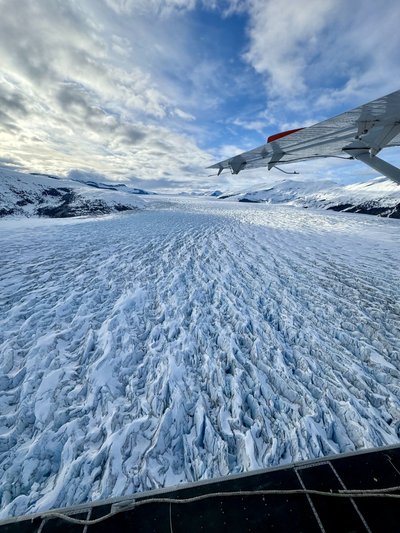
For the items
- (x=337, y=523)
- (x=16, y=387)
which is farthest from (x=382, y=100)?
(x=16, y=387)

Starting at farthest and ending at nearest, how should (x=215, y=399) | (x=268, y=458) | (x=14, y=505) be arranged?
(x=215, y=399) < (x=268, y=458) < (x=14, y=505)

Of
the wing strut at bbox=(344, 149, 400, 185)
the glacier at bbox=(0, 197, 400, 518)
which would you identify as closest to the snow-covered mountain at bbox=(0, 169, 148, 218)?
the glacier at bbox=(0, 197, 400, 518)

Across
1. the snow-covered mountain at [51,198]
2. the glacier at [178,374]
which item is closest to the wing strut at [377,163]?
the glacier at [178,374]

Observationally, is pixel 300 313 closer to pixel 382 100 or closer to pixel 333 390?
pixel 333 390

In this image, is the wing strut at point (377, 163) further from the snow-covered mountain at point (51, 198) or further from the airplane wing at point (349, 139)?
the snow-covered mountain at point (51, 198)

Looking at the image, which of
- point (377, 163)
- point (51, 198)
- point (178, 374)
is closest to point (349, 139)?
point (377, 163)

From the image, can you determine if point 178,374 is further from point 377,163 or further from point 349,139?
point 349,139

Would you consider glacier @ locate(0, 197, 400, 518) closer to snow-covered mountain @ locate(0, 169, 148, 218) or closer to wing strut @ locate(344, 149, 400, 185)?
wing strut @ locate(344, 149, 400, 185)
